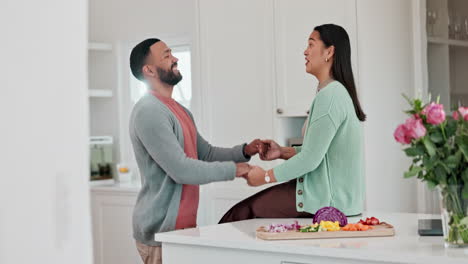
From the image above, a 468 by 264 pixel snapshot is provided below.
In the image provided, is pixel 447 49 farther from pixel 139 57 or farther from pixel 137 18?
pixel 137 18

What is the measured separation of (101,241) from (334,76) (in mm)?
3282

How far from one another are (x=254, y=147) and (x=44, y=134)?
112 inches

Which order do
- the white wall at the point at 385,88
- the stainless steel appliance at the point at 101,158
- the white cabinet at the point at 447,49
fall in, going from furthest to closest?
the stainless steel appliance at the point at 101,158
the white wall at the point at 385,88
the white cabinet at the point at 447,49

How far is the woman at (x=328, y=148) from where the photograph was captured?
2393mm

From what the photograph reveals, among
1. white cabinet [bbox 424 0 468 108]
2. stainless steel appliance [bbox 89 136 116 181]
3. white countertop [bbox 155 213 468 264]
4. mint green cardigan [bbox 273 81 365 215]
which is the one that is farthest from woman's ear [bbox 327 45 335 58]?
stainless steel appliance [bbox 89 136 116 181]

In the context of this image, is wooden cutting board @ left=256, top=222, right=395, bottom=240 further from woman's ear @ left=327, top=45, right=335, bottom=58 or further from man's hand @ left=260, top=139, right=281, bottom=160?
man's hand @ left=260, top=139, right=281, bottom=160

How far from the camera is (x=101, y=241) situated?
5.31 m

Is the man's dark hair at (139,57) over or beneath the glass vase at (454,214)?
over

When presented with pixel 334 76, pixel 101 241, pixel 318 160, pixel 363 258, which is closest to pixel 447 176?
pixel 363 258

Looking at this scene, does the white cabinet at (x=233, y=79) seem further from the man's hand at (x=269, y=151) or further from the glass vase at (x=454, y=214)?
the glass vase at (x=454, y=214)

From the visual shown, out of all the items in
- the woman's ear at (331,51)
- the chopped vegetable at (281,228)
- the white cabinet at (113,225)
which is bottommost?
the white cabinet at (113,225)

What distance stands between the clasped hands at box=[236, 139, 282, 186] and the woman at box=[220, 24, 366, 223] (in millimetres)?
122

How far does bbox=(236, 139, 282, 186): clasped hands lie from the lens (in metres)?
2.74

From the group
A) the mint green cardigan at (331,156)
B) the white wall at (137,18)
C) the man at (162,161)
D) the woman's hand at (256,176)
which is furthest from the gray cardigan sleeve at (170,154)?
the white wall at (137,18)
